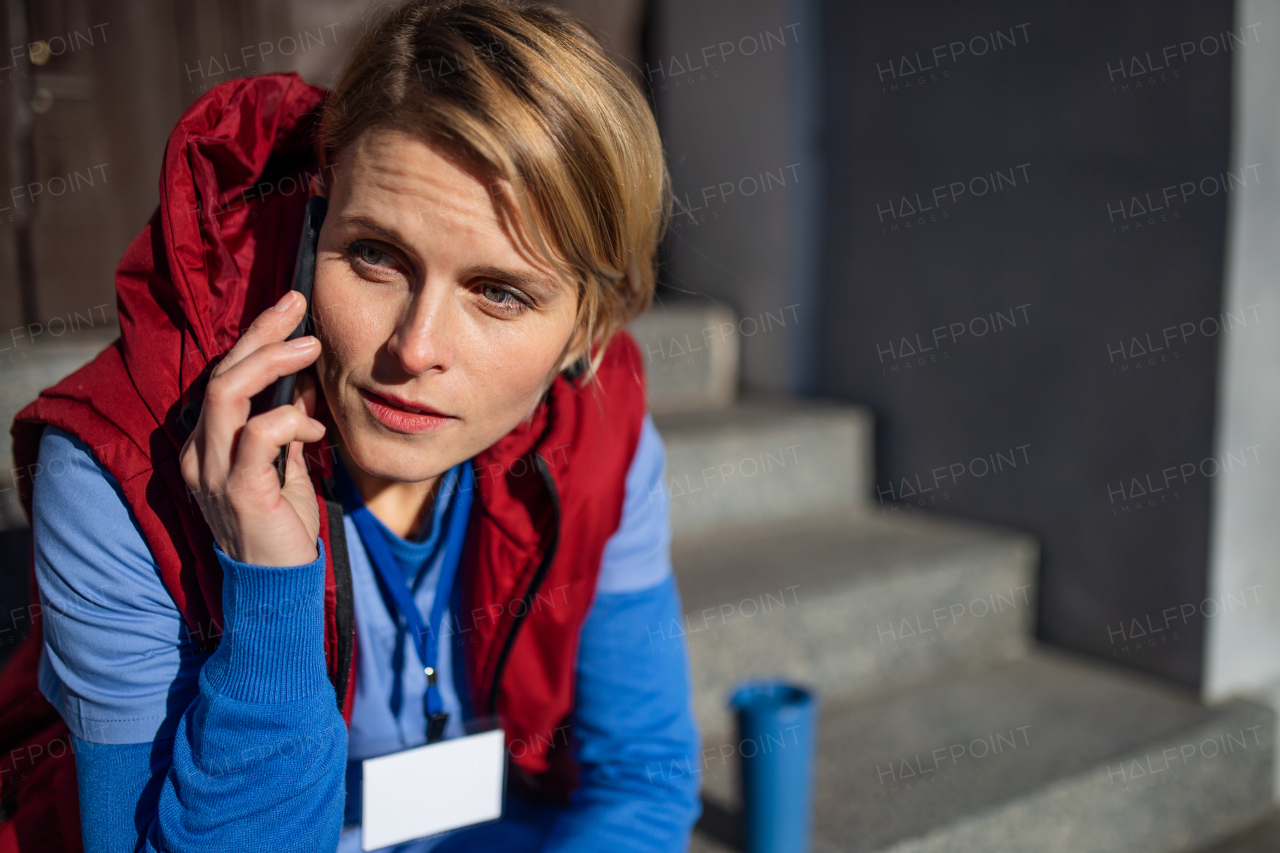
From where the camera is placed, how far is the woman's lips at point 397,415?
1.00 m

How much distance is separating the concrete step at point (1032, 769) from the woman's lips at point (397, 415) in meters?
1.03

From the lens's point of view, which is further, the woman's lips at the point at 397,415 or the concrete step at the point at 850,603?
the concrete step at the point at 850,603

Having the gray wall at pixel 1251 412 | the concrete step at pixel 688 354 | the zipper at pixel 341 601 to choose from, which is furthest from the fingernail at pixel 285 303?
the gray wall at pixel 1251 412

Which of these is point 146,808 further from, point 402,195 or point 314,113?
point 314,113

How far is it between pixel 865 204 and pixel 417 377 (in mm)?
2102

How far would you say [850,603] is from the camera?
2182mm

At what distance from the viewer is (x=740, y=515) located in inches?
101

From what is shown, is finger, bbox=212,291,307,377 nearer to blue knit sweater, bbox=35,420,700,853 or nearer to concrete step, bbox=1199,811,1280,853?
blue knit sweater, bbox=35,420,700,853

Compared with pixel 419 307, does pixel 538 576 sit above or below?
below

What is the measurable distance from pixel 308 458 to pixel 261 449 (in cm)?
23

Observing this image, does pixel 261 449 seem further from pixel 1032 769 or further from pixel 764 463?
pixel 764 463

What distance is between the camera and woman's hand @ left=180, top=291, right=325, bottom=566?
896mm

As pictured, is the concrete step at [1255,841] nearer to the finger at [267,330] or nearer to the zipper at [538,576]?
the zipper at [538,576]

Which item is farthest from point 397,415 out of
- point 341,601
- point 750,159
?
point 750,159
